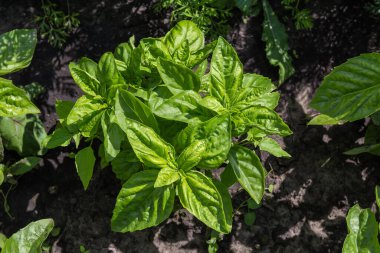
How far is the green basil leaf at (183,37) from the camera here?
228cm

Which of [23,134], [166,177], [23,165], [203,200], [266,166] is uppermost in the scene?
[166,177]

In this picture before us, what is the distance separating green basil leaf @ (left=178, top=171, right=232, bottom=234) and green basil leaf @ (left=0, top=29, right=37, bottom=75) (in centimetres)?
116

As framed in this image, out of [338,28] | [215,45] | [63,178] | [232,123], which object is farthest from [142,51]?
[338,28]

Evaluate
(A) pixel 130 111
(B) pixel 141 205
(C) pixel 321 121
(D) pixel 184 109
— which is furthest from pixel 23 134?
(C) pixel 321 121

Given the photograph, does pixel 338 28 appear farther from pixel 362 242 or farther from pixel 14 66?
pixel 14 66

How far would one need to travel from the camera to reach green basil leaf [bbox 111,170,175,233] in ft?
6.81

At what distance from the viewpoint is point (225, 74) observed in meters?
2.14

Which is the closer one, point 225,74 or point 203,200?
point 203,200

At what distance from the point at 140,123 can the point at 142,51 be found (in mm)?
Answer: 421

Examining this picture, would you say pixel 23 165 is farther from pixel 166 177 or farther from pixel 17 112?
pixel 166 177

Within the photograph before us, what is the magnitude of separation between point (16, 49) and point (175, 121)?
40.1 inches

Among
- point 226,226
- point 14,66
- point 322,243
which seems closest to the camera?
point 226,226

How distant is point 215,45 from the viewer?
222 cm

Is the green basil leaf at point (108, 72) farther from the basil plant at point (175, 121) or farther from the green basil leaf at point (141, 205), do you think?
the green basil leaf at point (141, 205)
